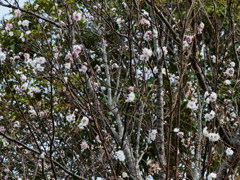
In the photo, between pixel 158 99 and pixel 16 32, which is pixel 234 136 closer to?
A: pixel 158 99

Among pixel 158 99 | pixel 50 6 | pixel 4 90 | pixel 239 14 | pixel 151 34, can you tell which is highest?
pixel 50 6

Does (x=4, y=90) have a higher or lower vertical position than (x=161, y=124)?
higher

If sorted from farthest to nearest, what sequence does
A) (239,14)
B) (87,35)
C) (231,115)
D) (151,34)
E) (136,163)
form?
(87,35) → (239,14) → (231,115) → (136,163) → (151,34)

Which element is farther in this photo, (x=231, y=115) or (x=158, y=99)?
(x=231, y=115)

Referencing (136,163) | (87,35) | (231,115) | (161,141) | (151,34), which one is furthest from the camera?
(87,35)

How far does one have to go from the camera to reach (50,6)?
7176mm

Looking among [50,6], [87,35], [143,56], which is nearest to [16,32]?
→ [50,6]

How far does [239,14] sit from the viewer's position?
22.2ft

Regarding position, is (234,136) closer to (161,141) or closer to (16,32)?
(161,141)

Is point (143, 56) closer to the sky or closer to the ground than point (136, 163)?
closer to the sky

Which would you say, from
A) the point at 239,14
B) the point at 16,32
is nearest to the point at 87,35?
the point at 16,32

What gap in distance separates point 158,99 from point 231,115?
266 centimetres

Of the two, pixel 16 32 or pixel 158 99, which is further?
pixel 16 32

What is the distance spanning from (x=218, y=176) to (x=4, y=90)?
5.15 meters
